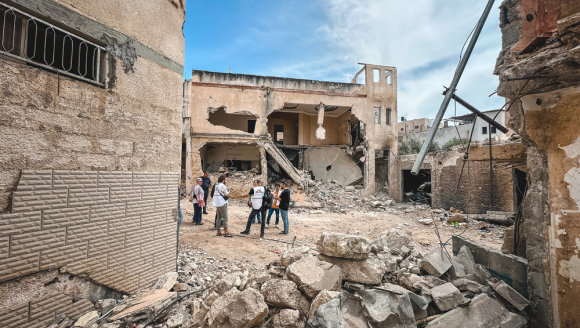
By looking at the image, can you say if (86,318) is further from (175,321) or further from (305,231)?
(305,231)

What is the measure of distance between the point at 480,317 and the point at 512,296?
603 millimetres

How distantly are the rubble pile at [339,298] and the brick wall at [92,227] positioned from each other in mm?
389

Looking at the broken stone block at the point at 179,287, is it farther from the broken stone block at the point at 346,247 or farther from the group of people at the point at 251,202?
the group of people at the point at 251,202

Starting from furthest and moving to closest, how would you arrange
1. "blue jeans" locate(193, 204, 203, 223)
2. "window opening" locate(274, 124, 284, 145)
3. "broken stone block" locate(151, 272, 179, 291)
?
1. "window opening" locate(274, 124, 284, 145)
2. "blue jeans" locate(193, 204, 203, 223)
3. "broken stone block" locate(151, 272, 179, 291)

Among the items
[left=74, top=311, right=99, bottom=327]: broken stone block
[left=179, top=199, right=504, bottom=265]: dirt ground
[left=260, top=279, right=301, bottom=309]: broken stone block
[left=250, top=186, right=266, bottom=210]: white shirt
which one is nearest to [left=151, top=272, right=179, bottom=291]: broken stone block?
[left=74, top=311, right=99, bottom=327]: broken stone block

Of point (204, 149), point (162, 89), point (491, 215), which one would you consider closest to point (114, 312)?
point (162, 89)

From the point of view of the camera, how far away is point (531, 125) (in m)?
2.90

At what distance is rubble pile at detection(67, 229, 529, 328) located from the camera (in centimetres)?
275

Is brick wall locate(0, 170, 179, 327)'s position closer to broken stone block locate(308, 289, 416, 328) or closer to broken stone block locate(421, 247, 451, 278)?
broken stone block locate(308, 289, 416, 328)

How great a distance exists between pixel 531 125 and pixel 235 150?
18.3m

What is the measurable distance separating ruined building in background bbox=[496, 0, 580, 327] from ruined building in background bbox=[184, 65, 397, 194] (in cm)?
1296

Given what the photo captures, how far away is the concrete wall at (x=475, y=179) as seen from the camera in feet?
29.9

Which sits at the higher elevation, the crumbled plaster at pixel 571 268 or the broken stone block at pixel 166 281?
the crumbled plaster at pixel 571 268

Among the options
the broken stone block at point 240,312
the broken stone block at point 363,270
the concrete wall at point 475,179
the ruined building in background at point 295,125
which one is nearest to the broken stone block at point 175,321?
the broken stone block at point 240,312
